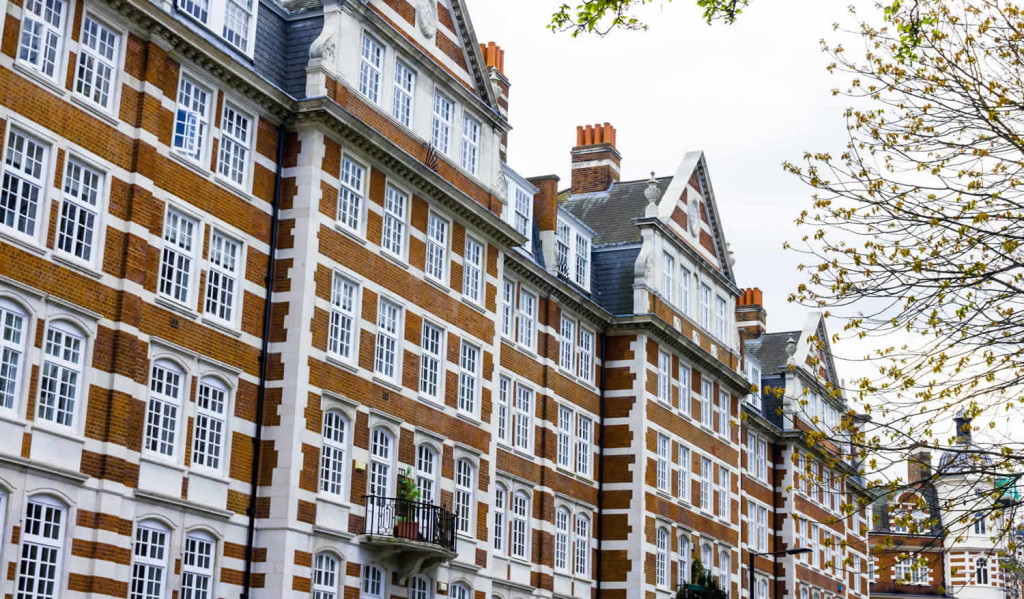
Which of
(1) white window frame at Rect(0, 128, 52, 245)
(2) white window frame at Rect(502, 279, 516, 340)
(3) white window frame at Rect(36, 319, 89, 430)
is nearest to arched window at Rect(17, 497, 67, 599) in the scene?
(3) white window frame at Rect(36, 319, 89, 430)

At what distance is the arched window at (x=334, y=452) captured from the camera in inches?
1053

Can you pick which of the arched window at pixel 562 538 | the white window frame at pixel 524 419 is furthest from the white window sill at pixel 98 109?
the arched window at pixel 562 538

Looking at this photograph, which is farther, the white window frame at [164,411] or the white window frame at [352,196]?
the white window frame at [352,196]

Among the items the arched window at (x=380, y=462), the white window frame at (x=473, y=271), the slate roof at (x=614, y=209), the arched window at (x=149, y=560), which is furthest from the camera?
the slate roof at (x=614, y=209)

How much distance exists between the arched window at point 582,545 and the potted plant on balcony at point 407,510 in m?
11.5

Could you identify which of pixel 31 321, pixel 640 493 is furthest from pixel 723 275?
pixel 31 321

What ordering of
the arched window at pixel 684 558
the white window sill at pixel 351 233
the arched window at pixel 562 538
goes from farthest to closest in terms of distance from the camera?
the arched window at pixel 684 558, the arched window at pixel 562 538, the white window sill at pixel 351 233

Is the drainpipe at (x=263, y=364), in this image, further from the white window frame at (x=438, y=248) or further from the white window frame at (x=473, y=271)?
the white window frame at (x=473, y=271)

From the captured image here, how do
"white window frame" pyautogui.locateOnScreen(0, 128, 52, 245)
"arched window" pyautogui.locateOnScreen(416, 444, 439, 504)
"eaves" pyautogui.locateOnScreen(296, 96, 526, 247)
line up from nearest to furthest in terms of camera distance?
"white window frame" pyautogui.locateOnScreen(0, 128, 52, 245)
"eaves" pyautogui.locateOnScreen(296, 96, 526, 247)
"arched window" pyautogui.locateOnScreen(416, 444, 439, 504)

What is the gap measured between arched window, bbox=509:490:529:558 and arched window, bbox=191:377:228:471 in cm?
1228

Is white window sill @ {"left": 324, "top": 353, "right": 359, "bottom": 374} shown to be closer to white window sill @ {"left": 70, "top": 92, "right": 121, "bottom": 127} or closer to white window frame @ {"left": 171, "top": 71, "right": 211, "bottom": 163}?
→ white window frame @ {"left": 171, "top": 71, "right": 211, "bottom": 163}

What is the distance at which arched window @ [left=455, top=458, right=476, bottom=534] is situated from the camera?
30969 mm

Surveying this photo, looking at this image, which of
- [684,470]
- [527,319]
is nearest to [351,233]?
[527,319]

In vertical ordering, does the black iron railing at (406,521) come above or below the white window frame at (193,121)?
below
